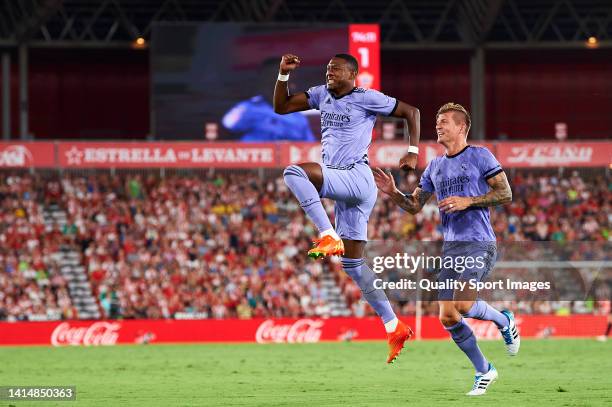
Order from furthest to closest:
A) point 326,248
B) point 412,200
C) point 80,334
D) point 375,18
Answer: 1. point 375,18
2. point 80,334
3. point 412,200
4. point 326,248

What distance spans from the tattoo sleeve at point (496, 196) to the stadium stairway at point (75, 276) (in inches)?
847

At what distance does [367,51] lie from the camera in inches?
1467

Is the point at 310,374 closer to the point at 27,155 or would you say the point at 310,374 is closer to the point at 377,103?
the point at 377,103

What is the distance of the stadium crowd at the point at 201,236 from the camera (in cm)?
3284

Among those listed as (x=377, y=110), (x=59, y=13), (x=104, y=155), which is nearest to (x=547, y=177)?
(x=104, y=155)

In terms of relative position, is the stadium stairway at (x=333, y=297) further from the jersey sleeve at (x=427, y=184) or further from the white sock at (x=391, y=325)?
the white sock at (x=391, y=325)

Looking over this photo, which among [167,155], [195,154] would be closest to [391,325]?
[195,154]

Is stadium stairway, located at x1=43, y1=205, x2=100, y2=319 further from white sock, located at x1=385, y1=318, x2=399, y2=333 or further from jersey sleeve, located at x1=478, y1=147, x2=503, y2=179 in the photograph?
jersey sleeve, located at x1=478, y1=147, x2=503, y2=179

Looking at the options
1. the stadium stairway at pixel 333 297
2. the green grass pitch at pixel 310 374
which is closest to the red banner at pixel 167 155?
the stadium stairway at pixel 333 297

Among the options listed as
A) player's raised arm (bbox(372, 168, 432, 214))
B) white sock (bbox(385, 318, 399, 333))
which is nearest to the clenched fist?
player's raised arm (bbox(372, 168, 432, 214))

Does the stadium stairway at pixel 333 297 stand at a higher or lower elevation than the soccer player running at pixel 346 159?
lower

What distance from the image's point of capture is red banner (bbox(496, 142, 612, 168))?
38219 millimetres

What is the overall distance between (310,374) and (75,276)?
16.6 meters

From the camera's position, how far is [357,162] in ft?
41.4
